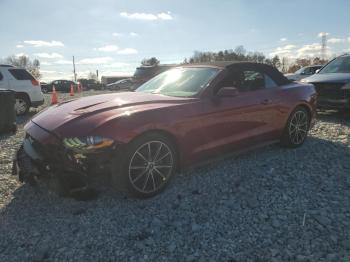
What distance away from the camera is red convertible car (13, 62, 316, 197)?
331 centimetres

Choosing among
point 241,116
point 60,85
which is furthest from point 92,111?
point 60,85

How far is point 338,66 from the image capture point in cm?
922

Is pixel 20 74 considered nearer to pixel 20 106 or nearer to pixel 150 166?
pixel 20 106

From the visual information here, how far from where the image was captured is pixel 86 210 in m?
3.45

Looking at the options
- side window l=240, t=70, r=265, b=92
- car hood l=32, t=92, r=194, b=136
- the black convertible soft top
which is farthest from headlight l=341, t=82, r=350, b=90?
car hood l=32, t=92, r=194, b=136

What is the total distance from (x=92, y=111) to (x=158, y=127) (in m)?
0.75

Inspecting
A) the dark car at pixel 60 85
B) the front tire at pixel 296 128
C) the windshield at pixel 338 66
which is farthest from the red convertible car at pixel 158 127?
the dark car at pixel 60 85

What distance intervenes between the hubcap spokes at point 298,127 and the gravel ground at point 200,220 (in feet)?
3.18

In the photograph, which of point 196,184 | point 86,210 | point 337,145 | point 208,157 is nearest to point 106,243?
point 86,210

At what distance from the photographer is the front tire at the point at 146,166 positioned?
340 centimetres

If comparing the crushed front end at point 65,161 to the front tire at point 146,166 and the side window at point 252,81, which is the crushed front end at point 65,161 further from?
the side window at point 252,81

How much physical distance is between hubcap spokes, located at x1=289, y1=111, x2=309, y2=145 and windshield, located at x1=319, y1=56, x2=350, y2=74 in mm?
4134

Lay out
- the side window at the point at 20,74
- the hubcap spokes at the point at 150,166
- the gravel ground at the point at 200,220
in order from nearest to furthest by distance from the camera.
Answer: the gravel ground at the point at 200,220
the hubcap spokes at the point at 150,166
the side window at the point at 20,74

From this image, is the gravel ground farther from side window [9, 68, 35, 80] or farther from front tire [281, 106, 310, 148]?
side window [9, 68, 35, 80]
